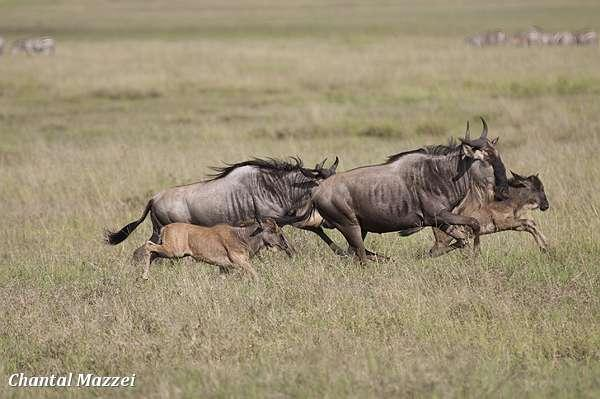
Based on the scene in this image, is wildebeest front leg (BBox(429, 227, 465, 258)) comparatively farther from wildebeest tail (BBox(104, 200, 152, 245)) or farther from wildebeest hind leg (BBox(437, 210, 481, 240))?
wildebeest tail (BBox(104, 200, 152, 245))

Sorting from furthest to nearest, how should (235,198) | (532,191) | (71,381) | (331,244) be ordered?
(532,191) → (235,198) → (331,244) → (71,381)

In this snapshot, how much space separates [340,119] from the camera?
1892 cm

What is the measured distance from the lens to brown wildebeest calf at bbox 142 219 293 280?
831 centimetres

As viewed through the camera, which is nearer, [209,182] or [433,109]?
[209,182]

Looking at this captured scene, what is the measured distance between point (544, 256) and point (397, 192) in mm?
1344

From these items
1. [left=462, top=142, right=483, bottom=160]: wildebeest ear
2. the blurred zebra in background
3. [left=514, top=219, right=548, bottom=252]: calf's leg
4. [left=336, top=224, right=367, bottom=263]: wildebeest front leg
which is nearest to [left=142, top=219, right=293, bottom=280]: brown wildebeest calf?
[left=336, top=224, right=367, bottom=263]: wildebeest front leg

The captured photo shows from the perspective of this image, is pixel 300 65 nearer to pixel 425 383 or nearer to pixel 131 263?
pixel 131 263

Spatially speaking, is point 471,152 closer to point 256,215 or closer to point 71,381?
point 256,215

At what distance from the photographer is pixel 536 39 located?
45250 millimetres

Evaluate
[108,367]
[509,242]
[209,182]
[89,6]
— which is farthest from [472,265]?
[89,6]

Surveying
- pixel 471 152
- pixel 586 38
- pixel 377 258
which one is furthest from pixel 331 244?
pixel 586 38

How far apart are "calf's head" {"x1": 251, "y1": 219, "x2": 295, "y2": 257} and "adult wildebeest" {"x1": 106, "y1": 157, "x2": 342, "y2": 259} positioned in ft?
2.18

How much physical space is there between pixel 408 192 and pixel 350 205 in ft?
1.64

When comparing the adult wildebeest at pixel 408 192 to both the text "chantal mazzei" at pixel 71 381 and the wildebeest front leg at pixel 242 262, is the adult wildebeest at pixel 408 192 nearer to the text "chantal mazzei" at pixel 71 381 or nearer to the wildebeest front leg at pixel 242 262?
the wildebeest front leg at pixel 242 262
